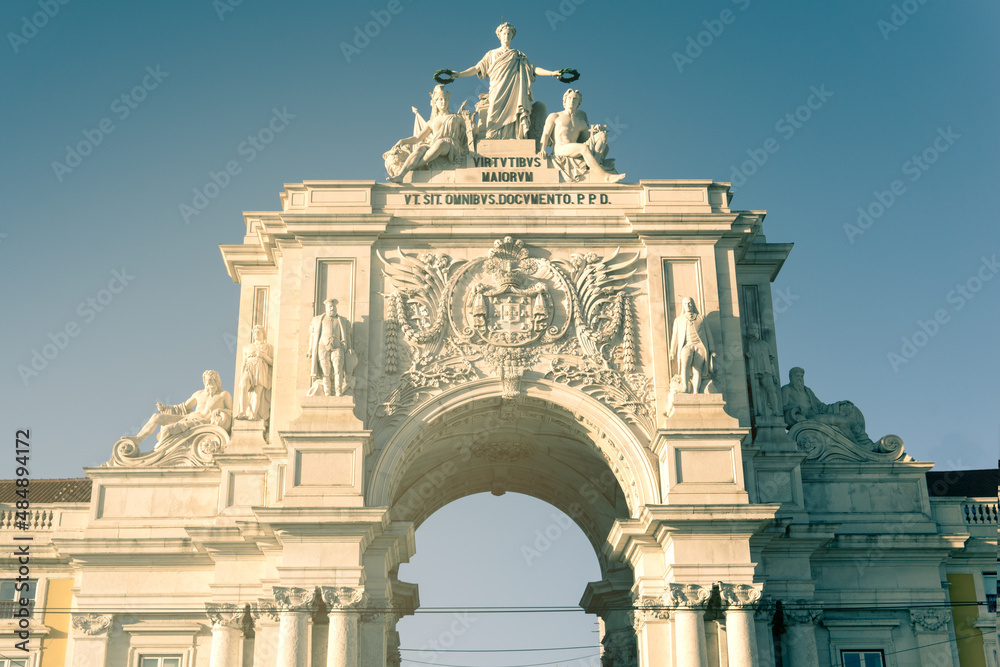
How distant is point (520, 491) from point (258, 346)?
1010 cm

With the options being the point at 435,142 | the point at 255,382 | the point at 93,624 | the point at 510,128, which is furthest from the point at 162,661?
the point at 510,128

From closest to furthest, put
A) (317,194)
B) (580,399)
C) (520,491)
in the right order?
(580,399), (317,194), (520,491)

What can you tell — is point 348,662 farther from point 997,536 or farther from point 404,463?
point 997,536

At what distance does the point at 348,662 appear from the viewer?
25844 mm

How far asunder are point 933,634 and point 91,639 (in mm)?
19567

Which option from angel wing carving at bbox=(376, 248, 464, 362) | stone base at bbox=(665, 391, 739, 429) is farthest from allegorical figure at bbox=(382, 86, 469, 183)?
stone base at bbox=(665, 391, 739, 429)

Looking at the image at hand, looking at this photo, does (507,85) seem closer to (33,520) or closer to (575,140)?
(575,140)

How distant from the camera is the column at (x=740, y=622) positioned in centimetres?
2606

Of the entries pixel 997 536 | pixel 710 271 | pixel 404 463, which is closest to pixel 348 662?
pixel 404 463

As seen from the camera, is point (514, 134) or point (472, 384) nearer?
point (472, 384)

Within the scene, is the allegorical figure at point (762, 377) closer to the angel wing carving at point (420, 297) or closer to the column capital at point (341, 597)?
the angel wing carving at point (420, 297)

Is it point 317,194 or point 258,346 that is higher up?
point 317,194

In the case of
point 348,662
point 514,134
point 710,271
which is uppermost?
point 514,134

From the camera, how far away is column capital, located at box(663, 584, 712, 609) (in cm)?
2638
